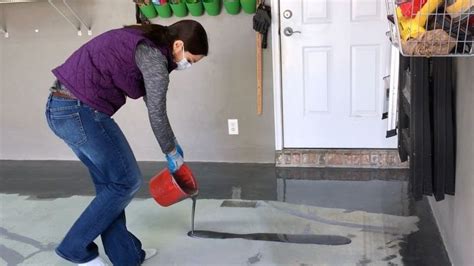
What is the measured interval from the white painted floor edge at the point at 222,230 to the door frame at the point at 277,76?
0.84m

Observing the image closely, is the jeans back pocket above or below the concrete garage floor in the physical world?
above

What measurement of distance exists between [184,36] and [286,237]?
46.6 inches

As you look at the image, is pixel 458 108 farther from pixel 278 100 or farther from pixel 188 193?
pixel 278 100

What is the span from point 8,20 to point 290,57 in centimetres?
235

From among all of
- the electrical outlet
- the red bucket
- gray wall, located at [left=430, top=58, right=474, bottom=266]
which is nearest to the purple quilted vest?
the red bucket

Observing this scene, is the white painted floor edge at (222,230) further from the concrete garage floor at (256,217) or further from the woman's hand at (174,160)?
the woman's hand at (174,160)

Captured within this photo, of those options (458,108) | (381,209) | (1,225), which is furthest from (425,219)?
(1,225)

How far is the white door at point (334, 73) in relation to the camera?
3.42m

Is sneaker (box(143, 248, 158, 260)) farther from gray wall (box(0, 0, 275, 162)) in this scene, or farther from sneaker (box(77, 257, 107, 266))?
gray wall (box(0, 0, 275, 162))

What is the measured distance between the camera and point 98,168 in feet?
6.75

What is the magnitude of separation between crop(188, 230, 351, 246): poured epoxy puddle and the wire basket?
4.27 feet

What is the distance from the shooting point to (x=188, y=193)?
2275 mm

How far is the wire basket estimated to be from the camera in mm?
1358

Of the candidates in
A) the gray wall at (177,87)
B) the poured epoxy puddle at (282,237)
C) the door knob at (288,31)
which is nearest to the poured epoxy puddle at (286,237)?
the poured epoxy puddle at (282,237)
